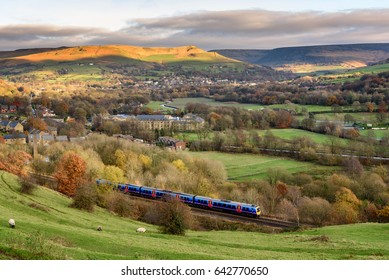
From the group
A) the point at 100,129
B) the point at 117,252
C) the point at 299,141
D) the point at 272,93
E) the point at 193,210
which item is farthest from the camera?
the point at 272,93

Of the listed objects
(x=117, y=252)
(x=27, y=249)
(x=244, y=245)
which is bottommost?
(x=244, y=245)

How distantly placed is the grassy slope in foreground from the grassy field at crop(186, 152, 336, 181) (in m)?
28.4

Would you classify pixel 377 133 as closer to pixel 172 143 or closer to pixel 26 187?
pixel 172 143

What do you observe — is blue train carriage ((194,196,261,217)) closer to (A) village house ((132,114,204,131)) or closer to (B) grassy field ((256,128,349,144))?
(B) grassy field ((256,128,349,144))

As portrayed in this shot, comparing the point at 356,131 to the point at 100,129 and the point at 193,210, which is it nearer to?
the point at 193,210

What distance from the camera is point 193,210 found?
39.5 meters

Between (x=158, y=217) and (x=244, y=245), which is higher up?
(x=244, y=245)

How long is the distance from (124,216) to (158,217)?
10.2 ft

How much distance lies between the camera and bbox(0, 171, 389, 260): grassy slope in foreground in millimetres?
14867

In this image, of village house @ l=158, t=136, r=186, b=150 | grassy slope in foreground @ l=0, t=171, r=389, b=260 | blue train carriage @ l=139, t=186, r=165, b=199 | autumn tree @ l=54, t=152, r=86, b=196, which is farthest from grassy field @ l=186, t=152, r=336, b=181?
grassy slope in foreground @ l=0, t=171, r=389, b=260

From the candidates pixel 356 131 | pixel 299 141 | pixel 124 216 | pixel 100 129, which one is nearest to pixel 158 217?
pixel 124 216

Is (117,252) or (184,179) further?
(184,179)

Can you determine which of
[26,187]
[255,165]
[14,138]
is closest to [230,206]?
[26,187]

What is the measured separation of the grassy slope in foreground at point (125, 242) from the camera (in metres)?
14.9
